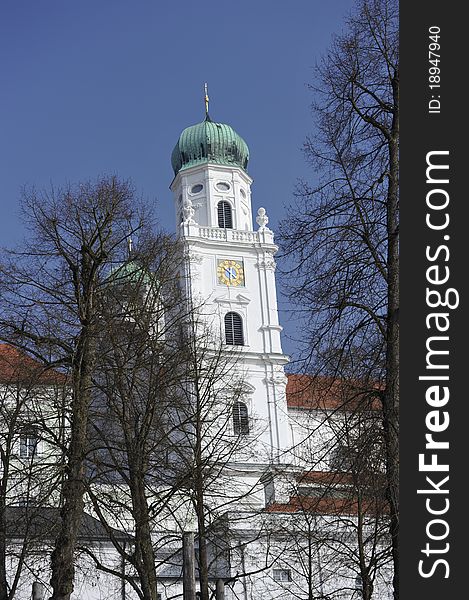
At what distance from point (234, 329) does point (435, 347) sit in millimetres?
58435

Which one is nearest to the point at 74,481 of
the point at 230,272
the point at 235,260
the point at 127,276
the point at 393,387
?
the point at 127,276

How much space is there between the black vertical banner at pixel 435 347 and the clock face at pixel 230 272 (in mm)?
58603

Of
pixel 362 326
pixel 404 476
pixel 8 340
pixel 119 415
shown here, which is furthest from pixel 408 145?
pixel 119 415

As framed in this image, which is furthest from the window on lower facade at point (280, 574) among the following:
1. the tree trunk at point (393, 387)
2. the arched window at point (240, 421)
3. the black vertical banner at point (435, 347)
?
the black vertical banner at point (435, 347)

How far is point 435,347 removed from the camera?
24.3 ft

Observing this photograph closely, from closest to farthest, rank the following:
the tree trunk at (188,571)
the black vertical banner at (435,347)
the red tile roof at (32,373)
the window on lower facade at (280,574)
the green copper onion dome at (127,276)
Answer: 1. the black vertical banner at (435,347)
2. the tree trunk at (188,571)
3. the red tile roof at (32,373)
4. the green copper onion dome at (127,276)
5. the window on lower facade at (280,574)

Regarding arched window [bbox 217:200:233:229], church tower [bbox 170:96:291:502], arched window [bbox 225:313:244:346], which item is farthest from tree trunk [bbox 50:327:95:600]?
arched window [bbox 217:200:233:229]

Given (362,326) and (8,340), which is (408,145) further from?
(8,340)

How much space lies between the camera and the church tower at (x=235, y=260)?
6419 centimetres

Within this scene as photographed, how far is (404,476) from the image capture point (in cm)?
739

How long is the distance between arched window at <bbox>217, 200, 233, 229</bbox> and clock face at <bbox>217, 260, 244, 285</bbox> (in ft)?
16.1

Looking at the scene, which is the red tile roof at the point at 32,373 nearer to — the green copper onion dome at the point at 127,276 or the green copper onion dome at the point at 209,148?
the green copper onion dome at the point at 127,276

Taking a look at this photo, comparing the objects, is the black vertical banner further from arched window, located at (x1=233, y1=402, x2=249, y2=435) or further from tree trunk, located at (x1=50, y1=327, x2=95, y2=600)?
arched window, located at (x1=233, y1=402, x2=249, y2=435)

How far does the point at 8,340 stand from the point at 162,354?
143 inches
